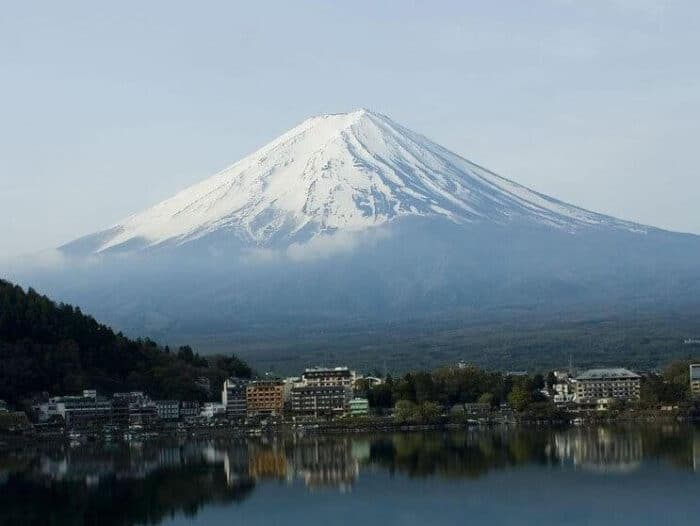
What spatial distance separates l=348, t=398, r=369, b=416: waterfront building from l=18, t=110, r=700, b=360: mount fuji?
23080 millimetres

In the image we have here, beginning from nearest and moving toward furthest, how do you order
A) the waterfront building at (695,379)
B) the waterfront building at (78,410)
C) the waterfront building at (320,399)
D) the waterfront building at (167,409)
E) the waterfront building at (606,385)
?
1. the waterfront building at (78,410)
2. the waterfront building at (695,379)
3. the waterfront building at (167,409)
4. the waterfront building at (606,385)
5. the waterfront building at (320,399)

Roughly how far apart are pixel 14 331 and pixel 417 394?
33.0ft

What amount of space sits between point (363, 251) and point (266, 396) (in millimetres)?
33581

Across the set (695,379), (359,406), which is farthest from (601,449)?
(359,406)

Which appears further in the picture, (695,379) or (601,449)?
(695,379)

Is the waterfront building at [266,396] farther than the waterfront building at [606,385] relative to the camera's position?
Yes

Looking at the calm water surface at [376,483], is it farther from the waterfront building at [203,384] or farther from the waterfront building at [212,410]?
the waterfront building at [203,384]

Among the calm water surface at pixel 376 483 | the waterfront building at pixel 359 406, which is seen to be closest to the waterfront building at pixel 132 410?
the waterfront building at pixel 359 406

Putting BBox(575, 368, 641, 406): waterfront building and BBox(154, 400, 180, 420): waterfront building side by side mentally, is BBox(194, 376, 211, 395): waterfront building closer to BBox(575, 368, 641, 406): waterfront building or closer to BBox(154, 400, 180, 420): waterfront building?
BBox(154, 400, 180, 420): waterfront building

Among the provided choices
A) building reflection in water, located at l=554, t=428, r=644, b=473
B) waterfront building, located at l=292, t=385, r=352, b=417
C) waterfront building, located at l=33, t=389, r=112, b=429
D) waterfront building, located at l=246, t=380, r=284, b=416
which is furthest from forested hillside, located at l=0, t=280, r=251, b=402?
building reflection in water, located at l=554, t=428, r=644, b=473

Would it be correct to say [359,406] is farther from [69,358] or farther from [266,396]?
[69,358]

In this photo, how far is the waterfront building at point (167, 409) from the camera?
39000 mm

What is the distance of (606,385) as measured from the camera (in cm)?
4084

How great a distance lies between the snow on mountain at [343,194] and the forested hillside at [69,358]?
32915 mm
